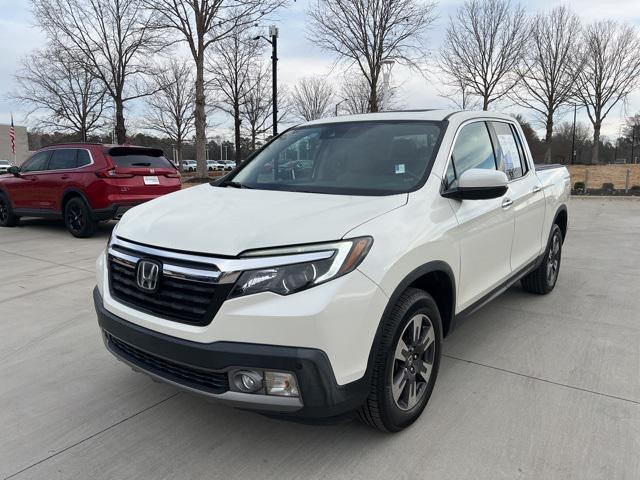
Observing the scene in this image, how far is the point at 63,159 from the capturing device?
906cm

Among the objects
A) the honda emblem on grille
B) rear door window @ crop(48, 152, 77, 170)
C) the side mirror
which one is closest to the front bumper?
the honda emblem on grille

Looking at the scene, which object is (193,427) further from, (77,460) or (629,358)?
(629,358)

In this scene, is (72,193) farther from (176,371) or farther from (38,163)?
(176,371)

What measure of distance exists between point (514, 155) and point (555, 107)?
3561 cm

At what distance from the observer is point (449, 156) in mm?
3113

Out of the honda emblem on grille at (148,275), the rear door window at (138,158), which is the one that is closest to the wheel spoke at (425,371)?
the honda emblem on grille at (148,275)

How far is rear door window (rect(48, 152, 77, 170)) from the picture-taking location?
29.1 ft

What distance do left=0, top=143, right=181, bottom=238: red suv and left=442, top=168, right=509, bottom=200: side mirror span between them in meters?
6.89

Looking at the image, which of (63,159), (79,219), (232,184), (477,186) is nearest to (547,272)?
(477,186)

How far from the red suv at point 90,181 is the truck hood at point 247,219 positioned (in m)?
5.86

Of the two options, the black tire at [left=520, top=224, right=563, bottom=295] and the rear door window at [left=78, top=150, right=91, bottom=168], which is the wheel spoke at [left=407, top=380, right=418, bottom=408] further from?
the rear door window at [left=78, top=150, right=91, bottom=168]

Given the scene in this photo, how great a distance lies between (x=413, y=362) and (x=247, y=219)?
3.87ft

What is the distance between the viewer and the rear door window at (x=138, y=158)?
8547 millimetres

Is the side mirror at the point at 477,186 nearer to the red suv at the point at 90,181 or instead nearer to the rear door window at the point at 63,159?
the red suv at the point at 90,181
